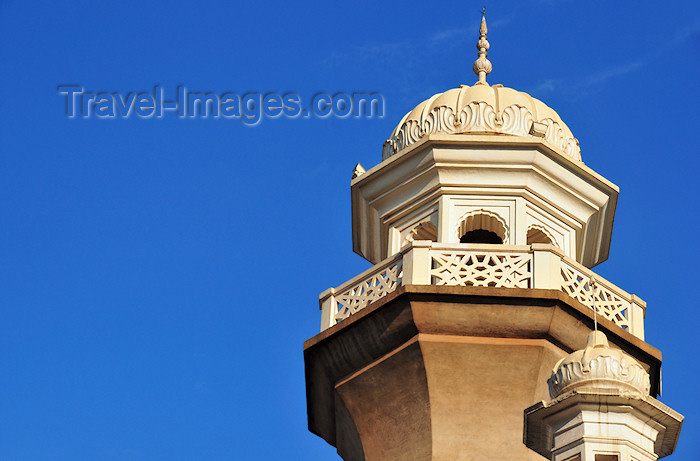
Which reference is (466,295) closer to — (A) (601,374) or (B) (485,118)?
(B) (485,118)

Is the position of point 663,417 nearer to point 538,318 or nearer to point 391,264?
point 538,318

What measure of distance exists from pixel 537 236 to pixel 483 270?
104 inches

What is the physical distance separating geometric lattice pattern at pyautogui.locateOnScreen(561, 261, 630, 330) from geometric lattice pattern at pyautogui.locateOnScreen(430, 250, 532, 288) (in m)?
0.52

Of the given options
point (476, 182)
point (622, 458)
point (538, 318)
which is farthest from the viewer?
point (476, 182)

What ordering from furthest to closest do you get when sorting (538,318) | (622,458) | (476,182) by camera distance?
(476,182) < (538,318) < (622,458)

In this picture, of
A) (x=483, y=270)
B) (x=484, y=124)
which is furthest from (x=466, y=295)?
(x=484, y=124)

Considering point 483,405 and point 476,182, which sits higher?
point 476,182

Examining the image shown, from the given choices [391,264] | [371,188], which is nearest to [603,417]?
[391,264]

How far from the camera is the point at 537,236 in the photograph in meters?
23.3

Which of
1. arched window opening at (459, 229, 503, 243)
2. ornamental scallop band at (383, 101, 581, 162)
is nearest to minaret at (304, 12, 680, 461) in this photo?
ornamental scallop band at (383, 101, 581, 162)

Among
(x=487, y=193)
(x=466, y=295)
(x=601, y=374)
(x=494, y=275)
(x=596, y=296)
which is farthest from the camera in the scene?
(x=487, y=193)

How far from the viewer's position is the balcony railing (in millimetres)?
20531

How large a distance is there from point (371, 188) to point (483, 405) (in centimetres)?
413

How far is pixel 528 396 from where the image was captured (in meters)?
20.3
